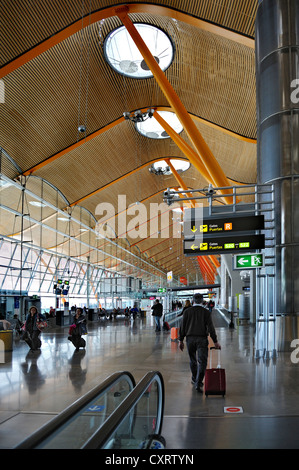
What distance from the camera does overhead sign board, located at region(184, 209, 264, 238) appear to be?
38.9 feet

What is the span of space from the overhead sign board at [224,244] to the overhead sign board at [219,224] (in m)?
0.18

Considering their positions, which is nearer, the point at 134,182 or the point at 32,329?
the point at 32,329

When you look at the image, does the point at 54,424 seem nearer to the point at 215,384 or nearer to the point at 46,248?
the point at 215,384

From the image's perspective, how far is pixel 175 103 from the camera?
20.1m

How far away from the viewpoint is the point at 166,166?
134 feet

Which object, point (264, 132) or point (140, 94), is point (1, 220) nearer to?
point (140, 94)

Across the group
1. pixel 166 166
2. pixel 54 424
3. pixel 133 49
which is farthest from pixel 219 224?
pixel 166 166

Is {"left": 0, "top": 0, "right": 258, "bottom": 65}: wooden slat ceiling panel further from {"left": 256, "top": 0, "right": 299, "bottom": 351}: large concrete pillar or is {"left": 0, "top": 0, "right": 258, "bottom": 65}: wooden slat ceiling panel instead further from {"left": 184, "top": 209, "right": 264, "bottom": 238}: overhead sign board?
{"left": 184, "top": 209, "right": 264, "bottom": 238}: overhead sign board

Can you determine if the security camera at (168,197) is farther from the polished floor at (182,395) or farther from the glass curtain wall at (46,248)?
the glass curtain wall at (46,248)

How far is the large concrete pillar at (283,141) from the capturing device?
40.1 ft

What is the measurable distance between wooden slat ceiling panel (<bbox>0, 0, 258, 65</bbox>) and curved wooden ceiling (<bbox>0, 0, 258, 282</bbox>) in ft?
0.13

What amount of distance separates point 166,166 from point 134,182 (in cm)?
348
